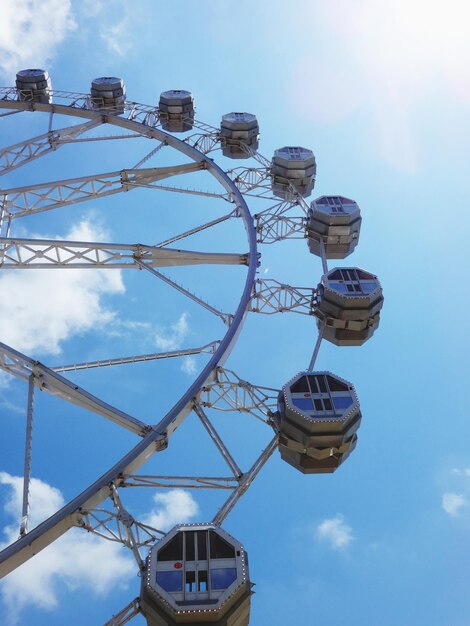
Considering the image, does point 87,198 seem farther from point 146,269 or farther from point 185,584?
point 185,584

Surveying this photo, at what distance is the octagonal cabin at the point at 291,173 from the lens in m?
31.8

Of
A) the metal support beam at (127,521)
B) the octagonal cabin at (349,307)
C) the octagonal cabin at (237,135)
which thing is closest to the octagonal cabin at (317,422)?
the octagonal cabin at (349,307)

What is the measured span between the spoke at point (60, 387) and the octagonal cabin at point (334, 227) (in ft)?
50.6

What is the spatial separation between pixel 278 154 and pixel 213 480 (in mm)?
22700

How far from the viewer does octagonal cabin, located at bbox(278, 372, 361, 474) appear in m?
16.4

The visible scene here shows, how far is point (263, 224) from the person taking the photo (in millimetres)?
26203

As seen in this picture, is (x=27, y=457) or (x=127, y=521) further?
(x=27, y=457)

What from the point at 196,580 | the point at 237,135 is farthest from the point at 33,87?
the point at 196,580

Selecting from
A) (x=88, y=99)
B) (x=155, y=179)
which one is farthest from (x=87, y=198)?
(x=88, y=99)

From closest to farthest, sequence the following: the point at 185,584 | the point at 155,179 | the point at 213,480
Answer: the point at 185,584 → the point at 213,480 → the point at 155,179

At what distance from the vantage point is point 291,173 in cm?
3180

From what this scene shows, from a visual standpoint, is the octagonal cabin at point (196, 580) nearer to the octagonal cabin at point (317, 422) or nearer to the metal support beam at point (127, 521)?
the metal support beam at point (127, 521)

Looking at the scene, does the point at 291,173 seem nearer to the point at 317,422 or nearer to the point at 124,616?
the point at 317,422

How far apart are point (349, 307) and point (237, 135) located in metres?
18.5
